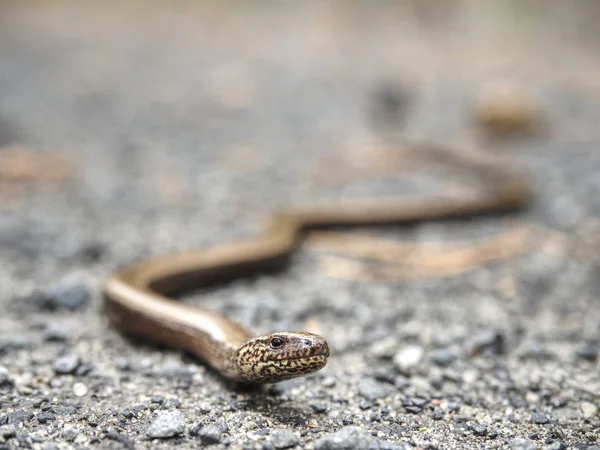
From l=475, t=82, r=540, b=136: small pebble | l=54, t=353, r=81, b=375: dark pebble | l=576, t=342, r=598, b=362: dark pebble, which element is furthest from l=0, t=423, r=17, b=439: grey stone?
l=475, t=82, r=540, b=136: small pebble

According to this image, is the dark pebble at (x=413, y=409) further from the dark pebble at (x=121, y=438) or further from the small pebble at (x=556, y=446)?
the dark pebble at (x=121, y=438)

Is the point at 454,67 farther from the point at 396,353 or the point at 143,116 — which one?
the point at 396,353

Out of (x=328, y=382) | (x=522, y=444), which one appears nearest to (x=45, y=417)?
(x=328, y=382)

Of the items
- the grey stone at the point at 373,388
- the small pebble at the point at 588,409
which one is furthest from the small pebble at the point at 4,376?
the small pebble at the point at 588,409

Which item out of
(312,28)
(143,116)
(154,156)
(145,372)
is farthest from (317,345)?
(312,28)

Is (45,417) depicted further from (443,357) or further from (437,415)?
(443,357)

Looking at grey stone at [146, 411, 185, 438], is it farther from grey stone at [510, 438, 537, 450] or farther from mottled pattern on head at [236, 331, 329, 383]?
grey stone at [510, 438, 537, 450]
